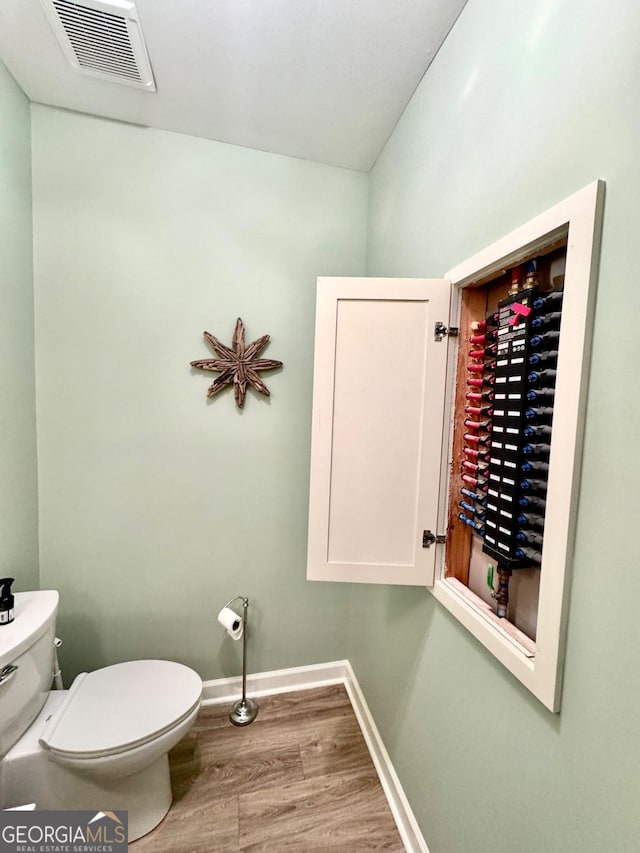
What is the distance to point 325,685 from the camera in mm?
1844

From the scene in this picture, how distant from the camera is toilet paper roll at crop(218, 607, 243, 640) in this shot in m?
1.55

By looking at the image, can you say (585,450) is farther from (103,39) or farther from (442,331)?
(103,39)

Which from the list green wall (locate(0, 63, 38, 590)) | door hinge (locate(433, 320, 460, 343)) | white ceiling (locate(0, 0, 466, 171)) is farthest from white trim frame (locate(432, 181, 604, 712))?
green wall (locate(0, 63, 38, 590))

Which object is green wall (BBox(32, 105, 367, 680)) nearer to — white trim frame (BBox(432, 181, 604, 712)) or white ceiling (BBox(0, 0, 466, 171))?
white ceiling (BBox(0, 0, 466, 171))

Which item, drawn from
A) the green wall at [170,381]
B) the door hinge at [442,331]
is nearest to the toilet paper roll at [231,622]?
the green wall at [170,381]

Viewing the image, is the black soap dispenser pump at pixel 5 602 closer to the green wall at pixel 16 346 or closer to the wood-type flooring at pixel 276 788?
the green wall at pixel 16 346

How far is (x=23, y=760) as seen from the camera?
106cm

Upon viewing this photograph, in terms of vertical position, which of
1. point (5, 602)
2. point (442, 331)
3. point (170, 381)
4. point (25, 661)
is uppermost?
point (442, 331)

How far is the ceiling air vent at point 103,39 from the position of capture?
1.01m

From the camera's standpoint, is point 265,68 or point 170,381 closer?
point 265,68

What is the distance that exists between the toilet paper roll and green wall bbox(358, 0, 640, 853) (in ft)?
2.49

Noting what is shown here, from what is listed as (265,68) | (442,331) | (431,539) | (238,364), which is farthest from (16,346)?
(431,539)

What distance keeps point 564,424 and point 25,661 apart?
64.3 inches

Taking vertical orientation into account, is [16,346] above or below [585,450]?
above
